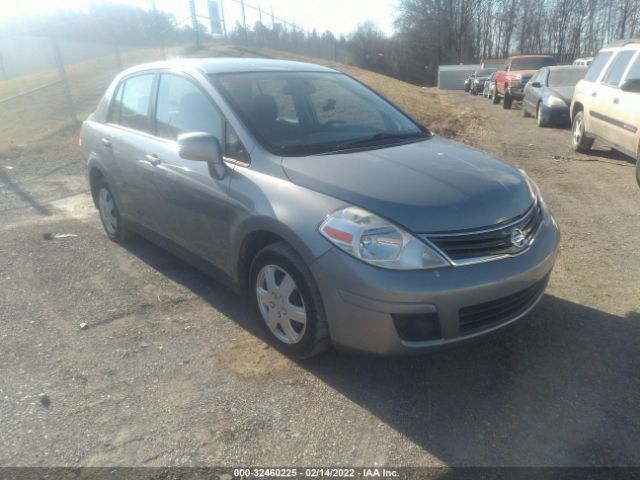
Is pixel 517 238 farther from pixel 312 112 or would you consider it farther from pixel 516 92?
pixel 516 92

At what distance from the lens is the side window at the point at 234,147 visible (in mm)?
3168

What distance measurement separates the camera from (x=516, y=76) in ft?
58.6

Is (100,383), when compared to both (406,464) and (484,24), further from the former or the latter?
(484,24)

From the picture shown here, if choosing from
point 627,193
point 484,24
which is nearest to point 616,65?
point 627,193

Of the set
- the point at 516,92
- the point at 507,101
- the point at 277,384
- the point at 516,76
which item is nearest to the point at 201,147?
the point at 277,384

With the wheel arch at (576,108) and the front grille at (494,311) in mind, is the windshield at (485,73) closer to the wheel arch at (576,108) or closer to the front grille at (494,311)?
the wheel arch at (576,108)

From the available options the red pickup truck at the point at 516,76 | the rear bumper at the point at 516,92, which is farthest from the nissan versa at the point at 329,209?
the red pickup truck at the point at 516,76

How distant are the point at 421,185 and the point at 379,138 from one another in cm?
93

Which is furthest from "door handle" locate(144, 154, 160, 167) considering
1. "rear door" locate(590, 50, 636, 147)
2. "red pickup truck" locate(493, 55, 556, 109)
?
"red pickup truck" locate(493, 55, 556, 109)

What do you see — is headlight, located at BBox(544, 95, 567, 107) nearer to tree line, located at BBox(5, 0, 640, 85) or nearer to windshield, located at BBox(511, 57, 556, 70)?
windshield, located at BBox(511, 57, 556, 70)

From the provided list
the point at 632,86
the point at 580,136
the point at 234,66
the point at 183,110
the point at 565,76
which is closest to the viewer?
the point at 183,110

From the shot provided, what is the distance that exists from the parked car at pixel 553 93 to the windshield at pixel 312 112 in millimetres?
8745

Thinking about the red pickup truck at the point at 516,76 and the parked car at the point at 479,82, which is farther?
the parked car at the point at 479,82

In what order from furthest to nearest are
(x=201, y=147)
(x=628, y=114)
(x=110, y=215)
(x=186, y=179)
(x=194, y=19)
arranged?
1. (x=194, y=19)
2. (x=628, y=114)
3. (x=110, y=215)
4. (x=186, y=179)
5. (x=201, y=147)
